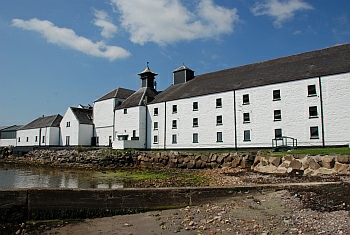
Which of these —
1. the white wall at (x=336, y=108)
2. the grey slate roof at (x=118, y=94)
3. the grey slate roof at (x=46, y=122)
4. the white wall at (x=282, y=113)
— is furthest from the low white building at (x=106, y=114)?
the white wall at (x=336, y=108)

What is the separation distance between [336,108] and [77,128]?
44.3 metres

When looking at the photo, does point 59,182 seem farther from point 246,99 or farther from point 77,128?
point 77,128

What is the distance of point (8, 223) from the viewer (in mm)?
8734

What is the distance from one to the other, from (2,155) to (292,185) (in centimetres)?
6752

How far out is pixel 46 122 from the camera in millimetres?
64312

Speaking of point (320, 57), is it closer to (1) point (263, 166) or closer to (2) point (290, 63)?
(2) point (290, 63)

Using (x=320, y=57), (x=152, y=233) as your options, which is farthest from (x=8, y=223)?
(x=320, y=57)

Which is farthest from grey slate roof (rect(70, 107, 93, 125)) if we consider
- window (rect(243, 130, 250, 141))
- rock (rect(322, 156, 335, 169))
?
rock (rect(322, 156, 335, 169))

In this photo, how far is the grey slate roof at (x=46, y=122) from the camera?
62.0m

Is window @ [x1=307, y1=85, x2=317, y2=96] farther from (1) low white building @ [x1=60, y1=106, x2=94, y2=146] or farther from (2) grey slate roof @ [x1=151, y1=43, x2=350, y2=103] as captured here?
(1) low white building @ [x1=60, y1=106, x2=94, y2=146]

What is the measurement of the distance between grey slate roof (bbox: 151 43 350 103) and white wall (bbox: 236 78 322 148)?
979mm

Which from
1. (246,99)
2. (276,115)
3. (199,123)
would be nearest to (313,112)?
(276,115)

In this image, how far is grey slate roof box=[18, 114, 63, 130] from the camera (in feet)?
203

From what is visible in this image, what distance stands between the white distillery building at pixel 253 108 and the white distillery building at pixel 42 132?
19.4 m
